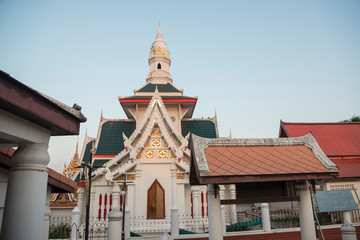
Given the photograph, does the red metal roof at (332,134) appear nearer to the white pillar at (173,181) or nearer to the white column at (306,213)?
the white pillar at (173,181)

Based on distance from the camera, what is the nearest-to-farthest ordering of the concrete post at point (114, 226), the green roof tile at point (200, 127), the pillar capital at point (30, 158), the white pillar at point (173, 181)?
the pillar capital at point (30, 158) < the concrete post at point (114, 226) < the white pillar at point (173, 181) < the green roof tile at point (200, 127)

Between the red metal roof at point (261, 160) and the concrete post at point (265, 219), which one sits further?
the concrete post at point (265, 219)

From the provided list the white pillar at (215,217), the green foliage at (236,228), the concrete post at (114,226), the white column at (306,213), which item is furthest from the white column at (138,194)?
the white column at (306,213)

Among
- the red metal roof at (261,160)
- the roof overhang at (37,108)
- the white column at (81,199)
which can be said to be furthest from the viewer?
the white column at (81,199)

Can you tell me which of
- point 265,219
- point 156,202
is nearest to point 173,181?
point 156,202

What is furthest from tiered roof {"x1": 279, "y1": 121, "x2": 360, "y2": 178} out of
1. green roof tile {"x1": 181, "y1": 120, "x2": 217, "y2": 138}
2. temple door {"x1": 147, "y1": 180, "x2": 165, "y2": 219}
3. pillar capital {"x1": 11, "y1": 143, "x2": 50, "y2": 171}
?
pillar capital {"x1": 11, "y1": 143, "x2": 50, "y2": 171}

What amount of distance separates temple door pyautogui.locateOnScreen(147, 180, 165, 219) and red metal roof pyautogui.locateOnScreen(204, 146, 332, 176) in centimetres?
803

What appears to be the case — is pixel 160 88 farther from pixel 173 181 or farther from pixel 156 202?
pixel 156 202

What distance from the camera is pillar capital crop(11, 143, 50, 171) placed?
10.6 ft

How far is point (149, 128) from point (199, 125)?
7.50 metres

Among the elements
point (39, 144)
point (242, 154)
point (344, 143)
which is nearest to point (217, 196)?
point (242, 154)

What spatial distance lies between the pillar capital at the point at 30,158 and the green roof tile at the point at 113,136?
16020 millimetres

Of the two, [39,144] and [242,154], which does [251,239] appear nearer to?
[242,154]

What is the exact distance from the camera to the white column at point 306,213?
7.14 metres
